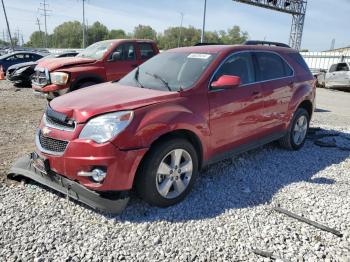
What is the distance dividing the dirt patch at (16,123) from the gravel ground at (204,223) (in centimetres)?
27

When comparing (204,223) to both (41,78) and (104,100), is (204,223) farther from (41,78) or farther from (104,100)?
(41,78)

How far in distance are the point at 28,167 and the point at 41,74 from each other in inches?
212

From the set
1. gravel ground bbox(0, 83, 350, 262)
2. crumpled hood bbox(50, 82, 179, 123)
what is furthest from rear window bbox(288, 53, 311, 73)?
crumpled hood bbox(50, 82, 179, 123)

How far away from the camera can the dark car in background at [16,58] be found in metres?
18.3

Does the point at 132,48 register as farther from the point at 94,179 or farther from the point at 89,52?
the point at 94,179

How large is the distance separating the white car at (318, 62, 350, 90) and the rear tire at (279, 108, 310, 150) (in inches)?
532

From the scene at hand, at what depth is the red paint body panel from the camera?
318cm

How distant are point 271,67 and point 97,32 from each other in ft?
339

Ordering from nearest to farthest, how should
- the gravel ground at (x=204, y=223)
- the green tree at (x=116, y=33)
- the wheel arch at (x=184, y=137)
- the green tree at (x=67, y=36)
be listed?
the gravel ground at (x=204, y=223) < the wheel arch at (x=184, y=137) < the green tree at (x=116, y=33) < the green tree at (x=67, y=36)

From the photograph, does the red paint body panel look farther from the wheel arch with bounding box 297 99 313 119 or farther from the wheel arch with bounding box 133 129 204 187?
the wheel arch with bounding box 297 99 313 119

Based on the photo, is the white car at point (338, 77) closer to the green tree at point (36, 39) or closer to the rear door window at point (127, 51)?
the rear door window at point (127, 51)

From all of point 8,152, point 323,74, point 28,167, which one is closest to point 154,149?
point 28,167

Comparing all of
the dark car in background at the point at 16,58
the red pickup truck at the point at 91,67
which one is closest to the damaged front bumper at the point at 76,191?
the red pickup truck at the point at 91,67

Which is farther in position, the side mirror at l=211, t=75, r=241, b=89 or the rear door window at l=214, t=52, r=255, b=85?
the rear door window at l=214, t=52, r=255, b=85
